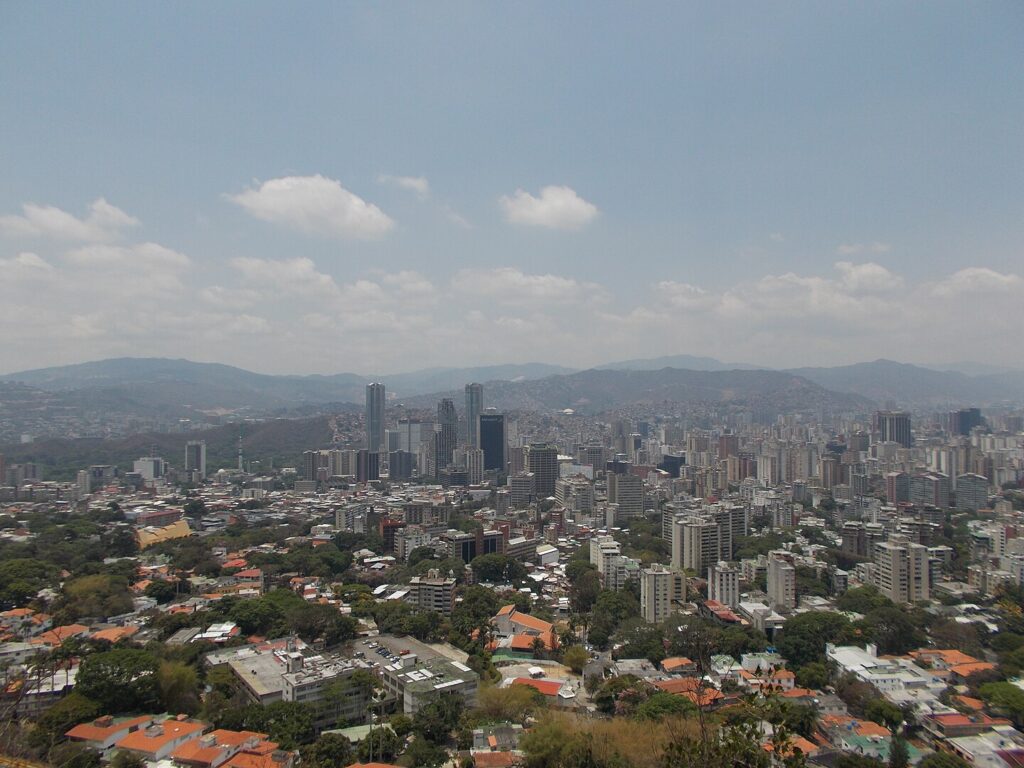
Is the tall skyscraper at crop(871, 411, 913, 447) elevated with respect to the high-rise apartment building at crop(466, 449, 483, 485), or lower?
elevated

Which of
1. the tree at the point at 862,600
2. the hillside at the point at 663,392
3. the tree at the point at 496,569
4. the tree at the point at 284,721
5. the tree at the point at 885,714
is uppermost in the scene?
the hillside at the point at 663,392

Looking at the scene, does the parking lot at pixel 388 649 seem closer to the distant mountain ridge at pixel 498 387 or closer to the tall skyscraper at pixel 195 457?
the tall skyscraper at pixel 195 457

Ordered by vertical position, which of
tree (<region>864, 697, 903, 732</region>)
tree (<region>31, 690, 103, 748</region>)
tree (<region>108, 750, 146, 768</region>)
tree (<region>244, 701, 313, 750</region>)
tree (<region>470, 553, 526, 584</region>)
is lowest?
tree (<region>470, 553, 526, 584</region>)

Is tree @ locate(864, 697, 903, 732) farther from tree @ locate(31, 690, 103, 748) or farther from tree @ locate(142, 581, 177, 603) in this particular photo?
tree @ locate(142, 581, 177, 603)

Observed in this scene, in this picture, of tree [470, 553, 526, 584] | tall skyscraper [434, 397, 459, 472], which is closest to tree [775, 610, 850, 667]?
tree [470, 553, 526, 584]

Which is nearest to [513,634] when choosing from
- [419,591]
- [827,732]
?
[419,591]

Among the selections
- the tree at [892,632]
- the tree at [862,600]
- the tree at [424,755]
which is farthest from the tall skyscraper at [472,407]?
the tree at [424,755]
